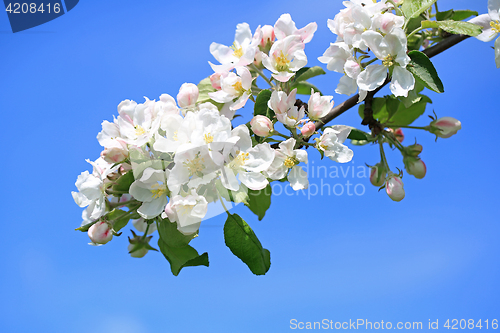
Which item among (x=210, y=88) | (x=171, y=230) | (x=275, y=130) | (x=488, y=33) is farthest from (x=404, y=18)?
(x=171, y=230)

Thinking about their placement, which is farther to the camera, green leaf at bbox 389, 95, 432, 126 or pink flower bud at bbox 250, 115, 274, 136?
green leaf at bbox 389, 95, 432, 126

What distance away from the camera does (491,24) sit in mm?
1359

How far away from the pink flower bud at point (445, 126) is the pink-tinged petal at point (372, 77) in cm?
63

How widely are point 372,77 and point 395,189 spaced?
570mm

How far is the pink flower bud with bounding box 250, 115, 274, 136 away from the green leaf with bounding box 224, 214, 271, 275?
33cm

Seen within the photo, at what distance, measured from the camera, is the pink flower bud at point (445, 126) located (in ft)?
5.91

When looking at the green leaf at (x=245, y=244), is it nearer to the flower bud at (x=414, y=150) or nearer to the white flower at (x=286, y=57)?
the white flower at (x=286, y=57)

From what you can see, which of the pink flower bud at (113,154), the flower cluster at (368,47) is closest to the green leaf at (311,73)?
the flower cluster at (368,47)

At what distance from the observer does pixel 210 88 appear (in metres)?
1.60

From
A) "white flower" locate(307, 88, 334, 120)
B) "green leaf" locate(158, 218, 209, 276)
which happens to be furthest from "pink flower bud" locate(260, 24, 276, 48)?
"green leaf" locate(158, 218, 209, 276)

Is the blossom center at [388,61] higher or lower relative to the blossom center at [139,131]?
higher

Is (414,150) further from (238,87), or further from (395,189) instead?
(238,87)

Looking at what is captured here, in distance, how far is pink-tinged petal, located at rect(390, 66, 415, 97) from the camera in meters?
1.37

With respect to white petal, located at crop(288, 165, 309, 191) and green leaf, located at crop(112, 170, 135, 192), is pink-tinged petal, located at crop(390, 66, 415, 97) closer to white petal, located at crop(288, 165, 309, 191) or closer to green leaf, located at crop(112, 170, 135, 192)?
white petal, located at crop(288, 165, 309, 191)
